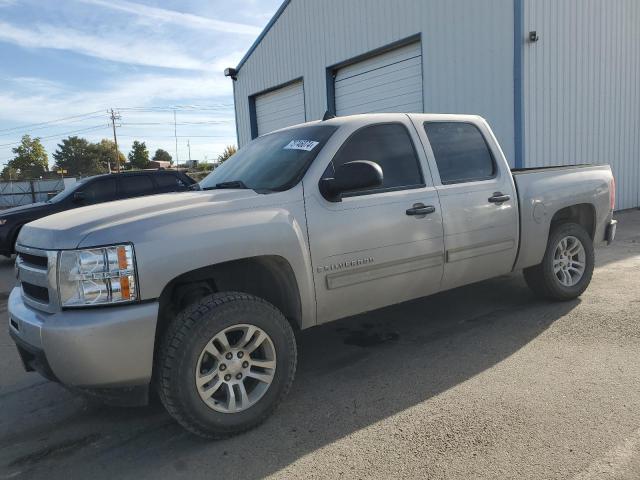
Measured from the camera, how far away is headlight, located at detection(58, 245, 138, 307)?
8.84 feet

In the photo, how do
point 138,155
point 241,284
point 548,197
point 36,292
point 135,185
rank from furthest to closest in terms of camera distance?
1. point 138,155
2. point 135,185
3. point 548,197
4. point 241,284
5. point 36,292

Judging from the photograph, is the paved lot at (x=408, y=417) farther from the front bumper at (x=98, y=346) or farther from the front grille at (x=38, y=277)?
the front grille at (x=38, y=277)

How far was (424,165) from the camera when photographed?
4043 millimetres

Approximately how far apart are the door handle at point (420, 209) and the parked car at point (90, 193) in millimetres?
7057

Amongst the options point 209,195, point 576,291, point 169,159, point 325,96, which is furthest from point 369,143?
point 169,159

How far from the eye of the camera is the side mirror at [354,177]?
3.32 meters

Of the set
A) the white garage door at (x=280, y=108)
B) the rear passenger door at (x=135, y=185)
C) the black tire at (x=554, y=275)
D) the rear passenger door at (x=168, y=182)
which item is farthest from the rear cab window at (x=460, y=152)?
the white garage door at (x=280, y=108)

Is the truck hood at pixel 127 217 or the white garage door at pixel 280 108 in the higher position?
the white garage door at pixel 280 108

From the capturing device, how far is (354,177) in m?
3.32

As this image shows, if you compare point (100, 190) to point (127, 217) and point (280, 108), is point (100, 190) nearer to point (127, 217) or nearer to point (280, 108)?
point (280, 108)

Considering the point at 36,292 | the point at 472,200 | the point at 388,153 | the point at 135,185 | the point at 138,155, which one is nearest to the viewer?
the point at 36,292

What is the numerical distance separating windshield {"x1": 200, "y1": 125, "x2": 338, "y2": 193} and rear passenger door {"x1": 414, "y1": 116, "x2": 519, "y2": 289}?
3.20ft

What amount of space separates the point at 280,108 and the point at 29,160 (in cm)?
7252

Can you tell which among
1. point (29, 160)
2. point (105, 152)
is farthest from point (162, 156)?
point (29, 160)
